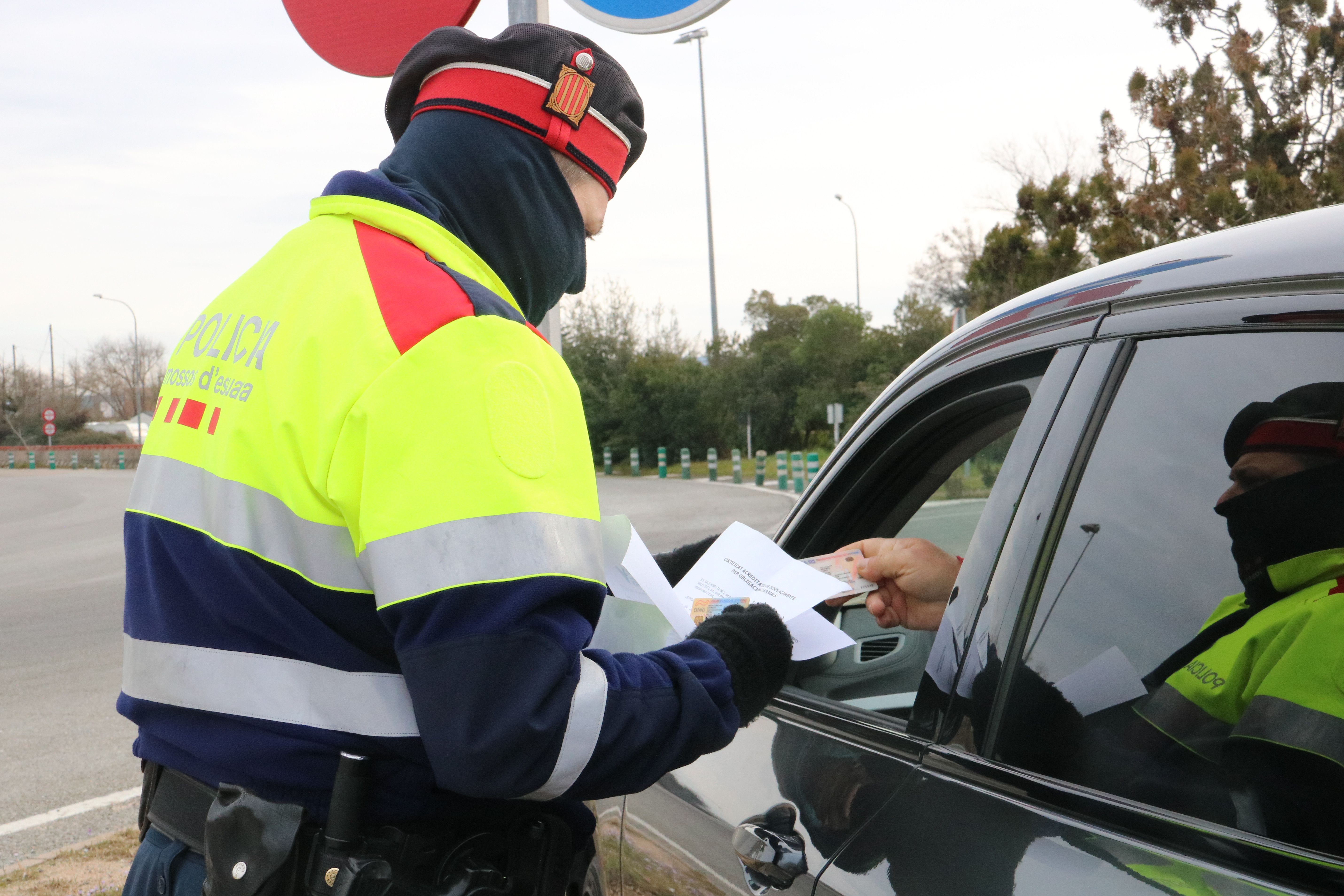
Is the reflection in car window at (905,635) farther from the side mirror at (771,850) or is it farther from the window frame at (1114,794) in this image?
the window frame at (1114,794)

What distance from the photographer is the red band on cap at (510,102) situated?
163 centimetres

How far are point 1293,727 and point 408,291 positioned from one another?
1096mm

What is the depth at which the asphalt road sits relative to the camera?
4.64 m

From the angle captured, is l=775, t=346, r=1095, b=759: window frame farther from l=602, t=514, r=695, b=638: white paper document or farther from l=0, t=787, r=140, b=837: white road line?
l=0, t=787, r=140, b=837: white road line

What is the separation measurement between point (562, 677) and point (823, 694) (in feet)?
2.61

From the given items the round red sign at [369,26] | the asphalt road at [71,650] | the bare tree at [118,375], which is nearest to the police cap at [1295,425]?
the round red sign at [369,26]

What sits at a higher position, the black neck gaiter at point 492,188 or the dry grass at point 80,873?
the black neck gaiter at point 492,188

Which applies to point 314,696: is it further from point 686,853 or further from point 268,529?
point 686,853

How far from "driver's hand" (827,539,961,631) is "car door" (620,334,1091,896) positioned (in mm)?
99

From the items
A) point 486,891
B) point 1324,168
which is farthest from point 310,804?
point 1324,168

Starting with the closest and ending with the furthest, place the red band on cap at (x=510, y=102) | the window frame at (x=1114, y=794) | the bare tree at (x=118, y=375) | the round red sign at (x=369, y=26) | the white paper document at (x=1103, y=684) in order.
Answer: the window frame at (x=1114, y=794), the white paper document at (x=1103, y=684), the red band on cap at (x=510, y=102), the round red sign at (x=369, y=26), the bare tree at (x=118, y=375)

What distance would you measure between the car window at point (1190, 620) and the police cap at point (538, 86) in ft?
3.02

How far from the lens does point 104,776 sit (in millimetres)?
4961

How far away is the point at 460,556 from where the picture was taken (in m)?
1.20
